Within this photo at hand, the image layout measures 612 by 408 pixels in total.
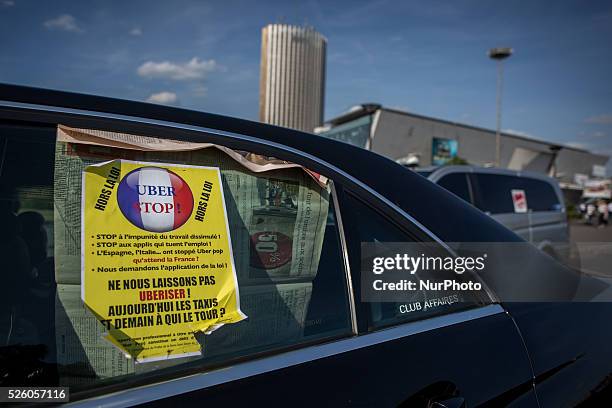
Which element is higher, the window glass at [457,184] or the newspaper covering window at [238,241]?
the window glass at [457,184]

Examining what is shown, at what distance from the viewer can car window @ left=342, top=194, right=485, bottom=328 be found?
1.48 m

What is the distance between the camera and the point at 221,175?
132cm

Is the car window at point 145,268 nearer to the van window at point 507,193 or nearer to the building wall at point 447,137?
the van window at point 507,193

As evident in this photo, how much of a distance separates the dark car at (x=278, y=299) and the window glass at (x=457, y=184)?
5358 millimetres

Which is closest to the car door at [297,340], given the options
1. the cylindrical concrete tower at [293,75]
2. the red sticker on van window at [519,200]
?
the red sticker on van window at [519,200]

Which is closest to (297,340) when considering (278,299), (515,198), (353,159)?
(278,299)

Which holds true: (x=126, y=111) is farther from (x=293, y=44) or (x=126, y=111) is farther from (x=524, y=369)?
(x=293, y=44)

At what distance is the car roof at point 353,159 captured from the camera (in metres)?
1.19

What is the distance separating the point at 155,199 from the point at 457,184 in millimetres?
6570

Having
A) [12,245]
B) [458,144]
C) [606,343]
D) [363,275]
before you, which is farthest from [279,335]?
[458,144]

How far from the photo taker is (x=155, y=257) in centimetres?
117

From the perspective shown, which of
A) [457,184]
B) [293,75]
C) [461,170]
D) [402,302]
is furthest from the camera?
[293,75]

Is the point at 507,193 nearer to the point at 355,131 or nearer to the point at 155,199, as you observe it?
the point at 155,199

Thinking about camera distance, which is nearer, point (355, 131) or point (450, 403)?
point (450, 403)
